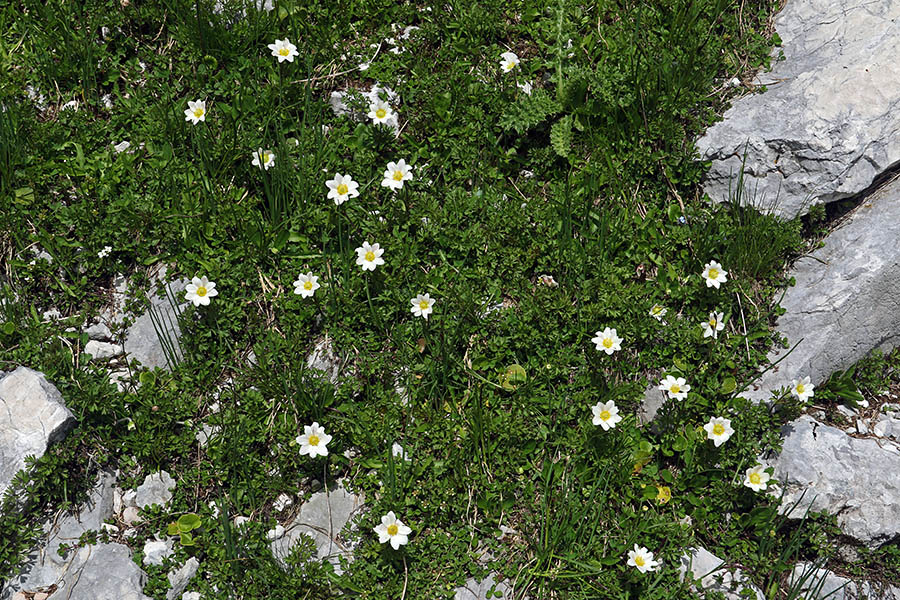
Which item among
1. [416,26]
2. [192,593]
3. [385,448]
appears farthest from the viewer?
[416,26]

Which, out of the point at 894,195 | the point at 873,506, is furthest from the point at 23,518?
the point at 894,195

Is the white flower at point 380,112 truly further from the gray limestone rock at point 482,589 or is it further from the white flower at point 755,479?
the white flower at point 755,479

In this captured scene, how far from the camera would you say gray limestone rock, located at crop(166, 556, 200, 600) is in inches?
172

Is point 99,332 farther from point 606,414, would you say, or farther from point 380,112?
point 606,414

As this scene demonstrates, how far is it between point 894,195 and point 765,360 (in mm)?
1488

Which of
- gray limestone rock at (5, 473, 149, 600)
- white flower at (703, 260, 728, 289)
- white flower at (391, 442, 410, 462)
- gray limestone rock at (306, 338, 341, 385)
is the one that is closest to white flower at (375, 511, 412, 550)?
white flower at (391, 442, 410, 462)

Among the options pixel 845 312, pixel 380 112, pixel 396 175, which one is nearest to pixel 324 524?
pixel 396 175

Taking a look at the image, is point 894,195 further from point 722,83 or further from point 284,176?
point 284,176

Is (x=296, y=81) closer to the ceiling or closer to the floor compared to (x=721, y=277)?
closer to the ceiling

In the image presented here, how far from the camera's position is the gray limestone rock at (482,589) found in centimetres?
442

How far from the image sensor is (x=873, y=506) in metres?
4.61

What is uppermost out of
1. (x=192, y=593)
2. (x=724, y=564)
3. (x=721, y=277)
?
(x=721, y=277)

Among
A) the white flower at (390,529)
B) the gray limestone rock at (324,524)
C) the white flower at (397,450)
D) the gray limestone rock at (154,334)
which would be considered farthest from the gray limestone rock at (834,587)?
the gray limestone rock at (154,334)

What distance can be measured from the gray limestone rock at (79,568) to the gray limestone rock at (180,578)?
0.14 meters
